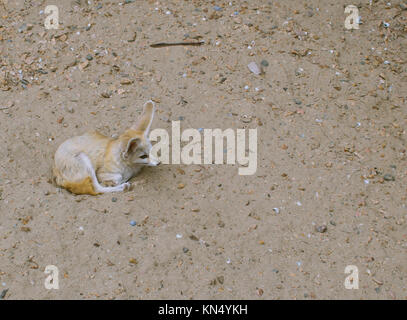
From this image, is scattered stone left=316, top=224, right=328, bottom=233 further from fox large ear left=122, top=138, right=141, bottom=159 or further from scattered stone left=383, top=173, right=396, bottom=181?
fox large ear left=122, top=138, right=141, bottom=159

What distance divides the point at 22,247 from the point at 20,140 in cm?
137

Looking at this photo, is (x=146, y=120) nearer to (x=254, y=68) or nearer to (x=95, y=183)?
(x=95, y=183)

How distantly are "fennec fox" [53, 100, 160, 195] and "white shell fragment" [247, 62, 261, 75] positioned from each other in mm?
1636

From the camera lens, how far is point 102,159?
457 cm

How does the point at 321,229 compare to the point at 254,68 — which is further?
the point at 254,68

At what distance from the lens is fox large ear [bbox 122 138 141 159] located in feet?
Answer: 14.2

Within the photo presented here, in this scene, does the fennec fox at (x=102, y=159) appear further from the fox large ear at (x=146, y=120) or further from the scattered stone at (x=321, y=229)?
the scattered stone at (x=321, y=229)

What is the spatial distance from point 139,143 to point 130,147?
0.12 metres

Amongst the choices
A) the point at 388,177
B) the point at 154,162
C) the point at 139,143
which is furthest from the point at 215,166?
the point at 388,177

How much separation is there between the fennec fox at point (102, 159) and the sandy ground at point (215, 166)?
0.51 feet

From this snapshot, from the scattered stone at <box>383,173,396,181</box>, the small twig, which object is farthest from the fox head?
the scattered stone at <box>383,173,396,181</box>

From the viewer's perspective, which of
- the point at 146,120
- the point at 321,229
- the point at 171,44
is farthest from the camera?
the point at 171,44

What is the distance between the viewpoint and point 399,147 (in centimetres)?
504

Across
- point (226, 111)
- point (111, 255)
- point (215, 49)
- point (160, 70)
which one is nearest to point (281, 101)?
point (226, 111)
